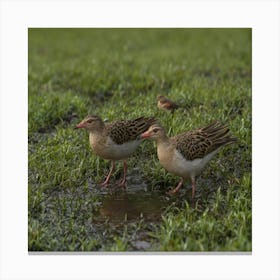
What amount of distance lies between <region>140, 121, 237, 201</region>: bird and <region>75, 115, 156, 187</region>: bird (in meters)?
0.42

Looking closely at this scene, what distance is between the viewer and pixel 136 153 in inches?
302

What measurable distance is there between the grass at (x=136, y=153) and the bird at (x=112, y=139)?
34 centimetres

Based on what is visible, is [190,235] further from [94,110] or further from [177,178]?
[94,110]

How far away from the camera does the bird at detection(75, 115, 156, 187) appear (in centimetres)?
709

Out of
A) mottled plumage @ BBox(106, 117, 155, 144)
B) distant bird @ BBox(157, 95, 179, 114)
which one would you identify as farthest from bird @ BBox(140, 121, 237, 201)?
distant bird @ BBox(157, 95, 179, 114)

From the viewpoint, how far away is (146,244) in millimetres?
5824

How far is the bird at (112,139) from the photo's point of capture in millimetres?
7086

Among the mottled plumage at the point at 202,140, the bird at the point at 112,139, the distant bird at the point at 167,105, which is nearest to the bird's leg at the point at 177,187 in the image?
the mottled plumage at the point at 202,140

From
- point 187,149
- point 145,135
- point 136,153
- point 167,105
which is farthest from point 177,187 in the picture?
point 167,105

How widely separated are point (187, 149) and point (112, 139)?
1075 millimetres

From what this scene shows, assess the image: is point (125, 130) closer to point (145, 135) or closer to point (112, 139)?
point (112, 139)

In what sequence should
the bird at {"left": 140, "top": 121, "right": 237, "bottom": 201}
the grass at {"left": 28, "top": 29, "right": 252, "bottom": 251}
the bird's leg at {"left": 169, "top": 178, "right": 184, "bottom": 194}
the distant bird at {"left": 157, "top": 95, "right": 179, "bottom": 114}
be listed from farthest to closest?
the distant bird at {"left": 157, "top": 95, "right": 179, "bottom": 114} → the bird's leg at {"left": 169, "top": 178, "right": 184, "bottom": 194} → the bird at {"left": 140, "top": 121, "right": 237, "bottom": 201} → the grass at {"left": 28, "top": 29, "right": 252, "bottom": 251}

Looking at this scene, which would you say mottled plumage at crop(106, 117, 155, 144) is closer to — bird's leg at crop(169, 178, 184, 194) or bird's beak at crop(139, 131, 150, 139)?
bird's beak at crop(139, 131, 150, 139)
